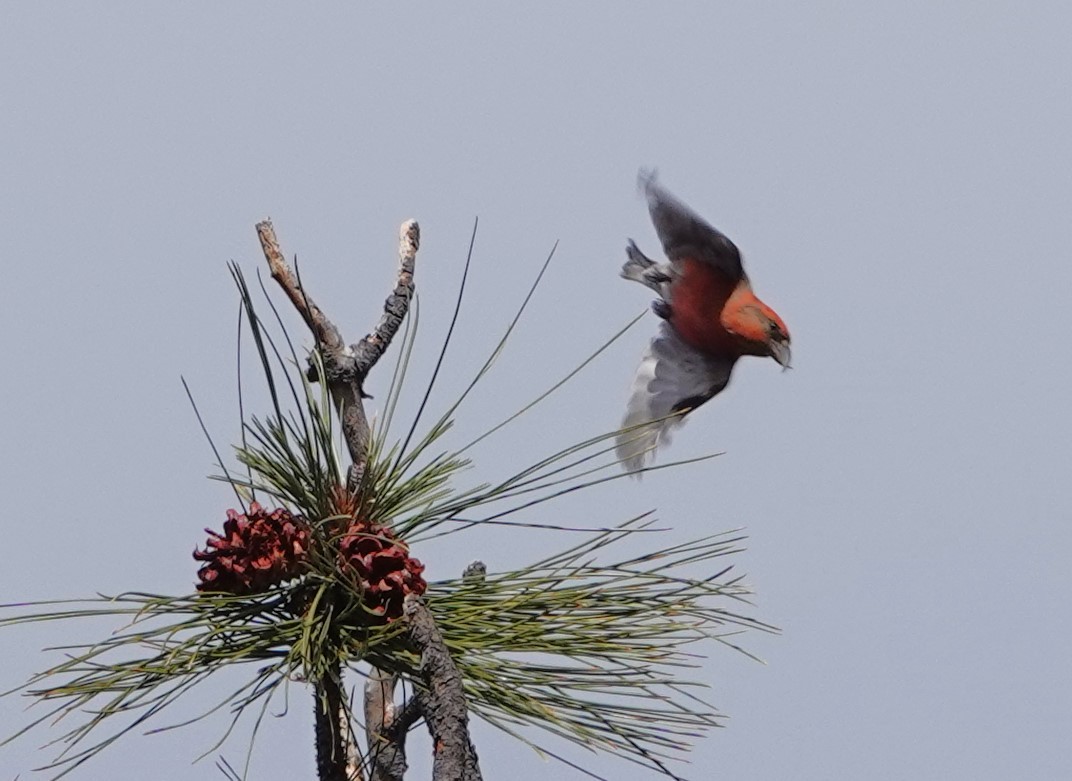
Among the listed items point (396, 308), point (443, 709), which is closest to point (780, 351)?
point (396, 308)

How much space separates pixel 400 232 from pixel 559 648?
0.79m

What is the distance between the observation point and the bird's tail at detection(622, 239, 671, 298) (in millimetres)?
3568

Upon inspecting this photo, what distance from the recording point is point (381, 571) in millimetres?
1771

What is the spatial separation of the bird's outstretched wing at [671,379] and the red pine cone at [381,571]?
6.01 feet

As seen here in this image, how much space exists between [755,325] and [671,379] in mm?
248

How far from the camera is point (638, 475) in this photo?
1.75 m

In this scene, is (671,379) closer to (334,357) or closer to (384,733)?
(334,357)

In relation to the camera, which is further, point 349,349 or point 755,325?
point 755,325

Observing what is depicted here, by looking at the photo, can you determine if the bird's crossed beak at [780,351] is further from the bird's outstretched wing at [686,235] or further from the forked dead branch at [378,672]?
the forked dead branch at [378,672]

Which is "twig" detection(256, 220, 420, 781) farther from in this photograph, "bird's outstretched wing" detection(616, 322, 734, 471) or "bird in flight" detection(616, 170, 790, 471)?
"bird's outstretched wing" detection(616, 322, 734, 471)

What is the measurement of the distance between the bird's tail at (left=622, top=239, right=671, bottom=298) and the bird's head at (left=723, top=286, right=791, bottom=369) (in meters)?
0.17

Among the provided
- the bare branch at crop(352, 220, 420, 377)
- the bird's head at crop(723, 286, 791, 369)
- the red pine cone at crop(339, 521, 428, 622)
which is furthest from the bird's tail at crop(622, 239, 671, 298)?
the red pine cone at crop(339, 521, 428, 622)

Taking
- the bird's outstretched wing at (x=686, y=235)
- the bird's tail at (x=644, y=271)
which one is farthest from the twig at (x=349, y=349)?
the bird's tail at (x=644, y=271)

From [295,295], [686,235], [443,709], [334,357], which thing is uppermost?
[686,235]
